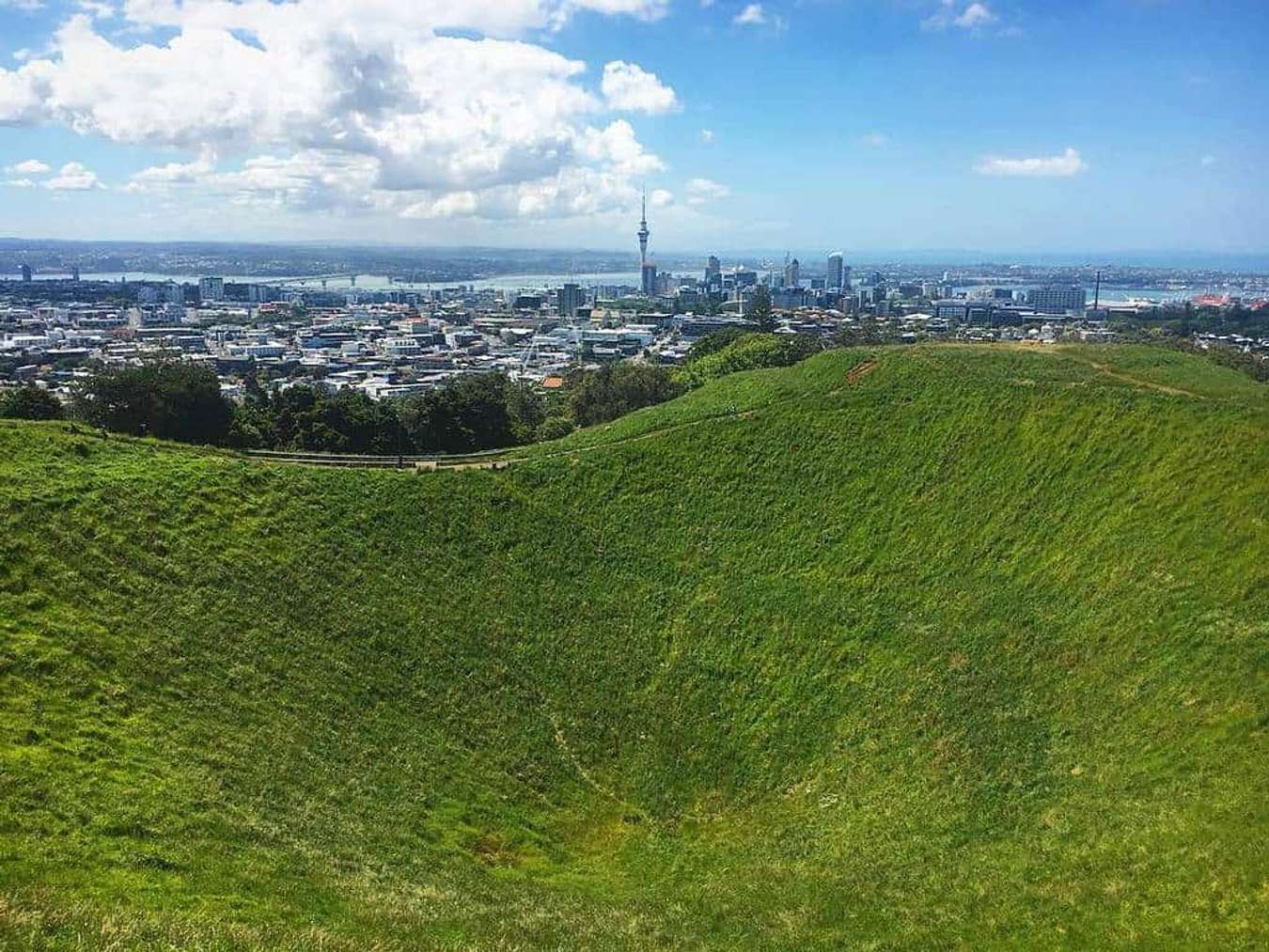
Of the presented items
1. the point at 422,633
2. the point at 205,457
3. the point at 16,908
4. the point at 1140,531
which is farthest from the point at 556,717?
the point at 1140,531

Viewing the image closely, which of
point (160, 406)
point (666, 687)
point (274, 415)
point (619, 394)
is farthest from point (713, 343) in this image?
point (666, 687)

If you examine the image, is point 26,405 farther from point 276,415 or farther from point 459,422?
point 459,422

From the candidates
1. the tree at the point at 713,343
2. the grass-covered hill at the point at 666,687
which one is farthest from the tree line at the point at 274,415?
the tree at the point at 713,343

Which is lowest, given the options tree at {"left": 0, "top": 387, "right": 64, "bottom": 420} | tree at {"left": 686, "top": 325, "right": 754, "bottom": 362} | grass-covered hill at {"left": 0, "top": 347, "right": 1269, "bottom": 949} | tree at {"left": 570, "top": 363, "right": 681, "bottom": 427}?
grass-covered hill at {"left": 0, "top": 347, "right": 1269, "bottom": 949}

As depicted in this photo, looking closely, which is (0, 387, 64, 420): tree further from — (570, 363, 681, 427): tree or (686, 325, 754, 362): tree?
(686, 325, 754, 362): tree

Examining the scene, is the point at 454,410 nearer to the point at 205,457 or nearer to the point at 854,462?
the point at 205,457

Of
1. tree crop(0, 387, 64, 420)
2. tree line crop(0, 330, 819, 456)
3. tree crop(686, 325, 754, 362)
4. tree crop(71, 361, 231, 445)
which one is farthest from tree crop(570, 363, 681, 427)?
tree crop(0, 387, 64, 420)

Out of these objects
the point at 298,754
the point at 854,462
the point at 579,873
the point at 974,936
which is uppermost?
the point at 854,462
